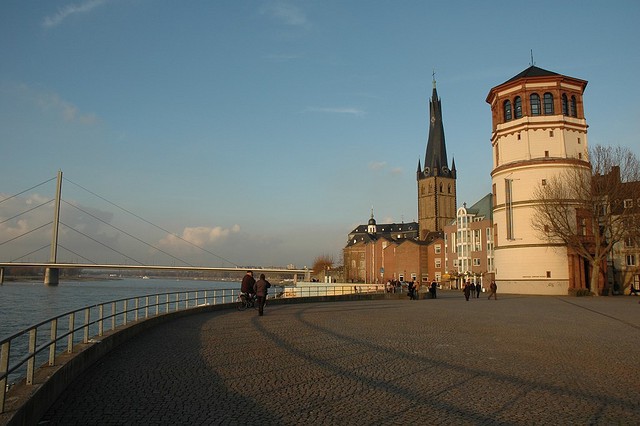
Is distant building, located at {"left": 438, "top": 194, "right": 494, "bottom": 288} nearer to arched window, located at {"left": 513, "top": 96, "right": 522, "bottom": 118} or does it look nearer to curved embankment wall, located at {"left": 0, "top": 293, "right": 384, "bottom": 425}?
arched window, located at {"left": 513, "top": 96, "right": 522, "bottom": 118}

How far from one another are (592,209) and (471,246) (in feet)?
100

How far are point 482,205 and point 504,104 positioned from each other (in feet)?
85.4

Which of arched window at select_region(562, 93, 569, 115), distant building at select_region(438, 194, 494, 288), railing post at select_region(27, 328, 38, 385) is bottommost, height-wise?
railing post at select_region(27, 328, 38, 385)

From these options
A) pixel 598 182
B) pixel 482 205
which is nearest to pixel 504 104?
pixel 598 182

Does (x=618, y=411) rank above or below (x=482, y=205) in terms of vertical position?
below

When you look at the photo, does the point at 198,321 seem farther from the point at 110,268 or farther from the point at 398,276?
the point at 398,276

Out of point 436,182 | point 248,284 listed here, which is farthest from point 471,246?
point 436,182

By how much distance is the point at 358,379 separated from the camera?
872 centimetres

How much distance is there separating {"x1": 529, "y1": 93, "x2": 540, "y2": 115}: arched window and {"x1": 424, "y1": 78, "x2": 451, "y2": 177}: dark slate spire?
87989mm

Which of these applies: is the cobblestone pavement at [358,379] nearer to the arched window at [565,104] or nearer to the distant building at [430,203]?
the arched window at [565,104]

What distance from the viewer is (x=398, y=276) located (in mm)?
100562

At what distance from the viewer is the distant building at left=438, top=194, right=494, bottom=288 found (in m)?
71.2

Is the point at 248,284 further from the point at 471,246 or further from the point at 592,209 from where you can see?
the point at 471,246

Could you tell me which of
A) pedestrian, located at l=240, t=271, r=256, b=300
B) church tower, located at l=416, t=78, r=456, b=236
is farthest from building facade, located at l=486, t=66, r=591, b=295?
church tower, located at l=416, t=78, r=456, b=236
